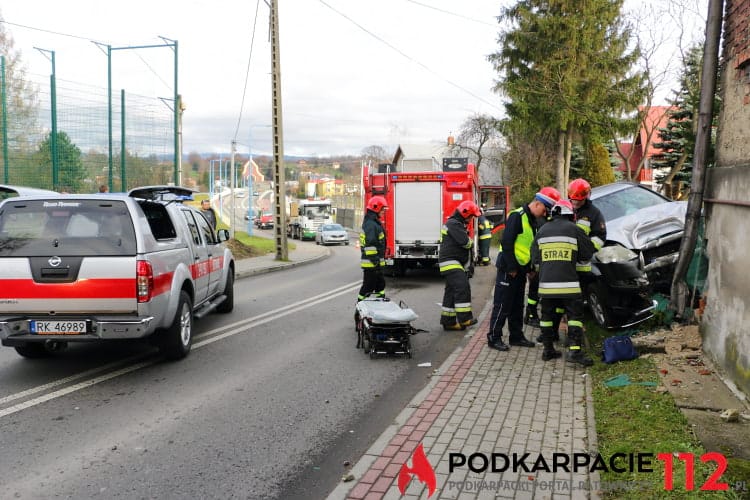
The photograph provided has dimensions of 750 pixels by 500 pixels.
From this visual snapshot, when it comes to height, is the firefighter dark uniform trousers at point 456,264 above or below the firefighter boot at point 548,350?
above

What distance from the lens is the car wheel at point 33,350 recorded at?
6.96 meters

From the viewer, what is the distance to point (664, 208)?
8750 mm

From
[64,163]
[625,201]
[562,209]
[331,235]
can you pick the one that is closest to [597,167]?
[331,235]

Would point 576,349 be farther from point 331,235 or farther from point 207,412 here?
point 331,235

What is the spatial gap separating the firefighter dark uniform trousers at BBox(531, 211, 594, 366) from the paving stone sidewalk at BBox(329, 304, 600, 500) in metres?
0.34

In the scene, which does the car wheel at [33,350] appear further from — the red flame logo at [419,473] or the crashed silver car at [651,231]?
the crashed silver car at [651,231]

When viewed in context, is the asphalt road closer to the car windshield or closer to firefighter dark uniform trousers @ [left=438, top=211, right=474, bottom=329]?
firefighter dark uniform trousers @ [left=438, top=211, right=474, bottom=329]

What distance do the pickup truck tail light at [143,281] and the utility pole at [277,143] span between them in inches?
604

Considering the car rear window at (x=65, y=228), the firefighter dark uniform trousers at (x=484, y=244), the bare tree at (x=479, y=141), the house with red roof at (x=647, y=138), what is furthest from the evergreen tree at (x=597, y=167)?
the car rear window at (x=65, y=228)

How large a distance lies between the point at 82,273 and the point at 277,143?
1574 centimetres

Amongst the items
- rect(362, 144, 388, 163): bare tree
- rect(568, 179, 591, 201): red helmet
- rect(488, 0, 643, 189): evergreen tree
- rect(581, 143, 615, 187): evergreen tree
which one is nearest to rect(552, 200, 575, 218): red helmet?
rect(568, 179, 591, 201): red helmet

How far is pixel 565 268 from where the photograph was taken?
253 inches

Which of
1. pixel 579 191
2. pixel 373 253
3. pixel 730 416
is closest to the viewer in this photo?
pixel 730 416

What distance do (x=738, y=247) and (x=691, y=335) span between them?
1.38 meters
